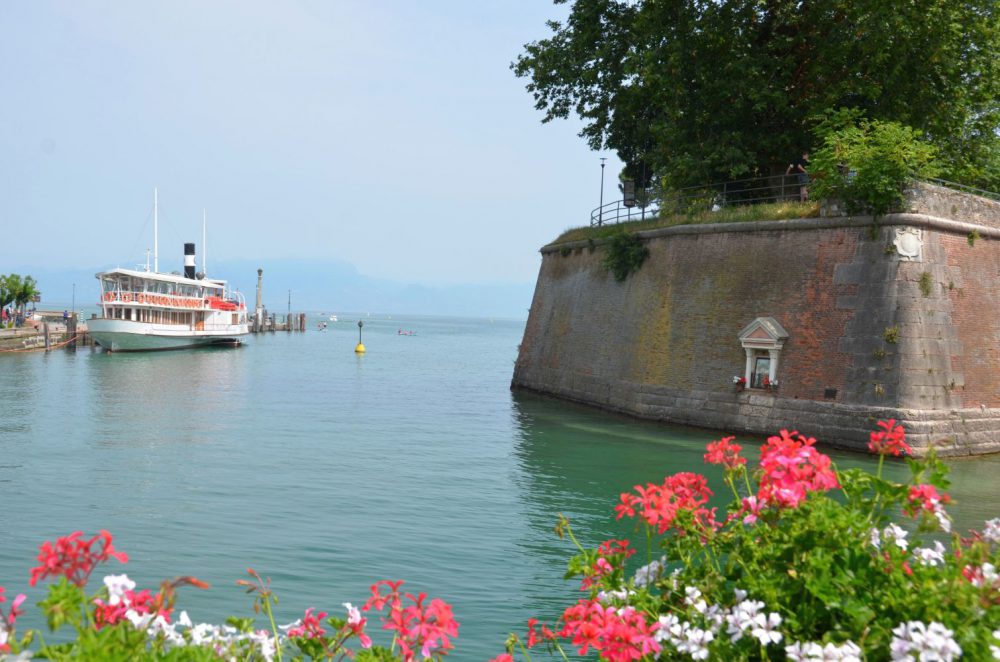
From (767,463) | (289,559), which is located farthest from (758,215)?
(767,463)

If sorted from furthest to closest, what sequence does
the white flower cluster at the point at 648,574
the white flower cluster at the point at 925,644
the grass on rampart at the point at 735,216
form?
1. the grass on rampart at the point at 735,216
2. the white flower cluster at the point at 648,574
3. the white flower cluster at the point at 925,644

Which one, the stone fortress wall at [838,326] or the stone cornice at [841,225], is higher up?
the stone cornice at [841,225]

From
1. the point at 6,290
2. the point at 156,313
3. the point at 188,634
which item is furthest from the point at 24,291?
the point at 188,634

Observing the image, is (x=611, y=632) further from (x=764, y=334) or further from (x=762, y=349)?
(x=762, y=349)

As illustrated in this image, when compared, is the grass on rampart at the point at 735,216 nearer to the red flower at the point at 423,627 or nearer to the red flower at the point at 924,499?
the red flower at the point at 924,499

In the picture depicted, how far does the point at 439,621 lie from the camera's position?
389cm

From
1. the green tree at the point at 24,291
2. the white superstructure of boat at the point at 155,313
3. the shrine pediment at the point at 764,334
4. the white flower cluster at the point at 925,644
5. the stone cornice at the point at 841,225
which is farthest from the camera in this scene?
the green tree at the point at 24,291

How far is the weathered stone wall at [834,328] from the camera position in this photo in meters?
20.0

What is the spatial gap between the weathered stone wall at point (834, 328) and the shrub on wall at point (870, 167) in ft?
1.68

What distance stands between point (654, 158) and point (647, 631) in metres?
26.3

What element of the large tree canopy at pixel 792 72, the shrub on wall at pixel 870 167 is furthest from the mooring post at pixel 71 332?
the shrub on wall at pixel 870 167

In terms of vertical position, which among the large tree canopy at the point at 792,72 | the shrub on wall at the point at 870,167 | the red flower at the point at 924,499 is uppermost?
the large tree canopy at the point at 792,72

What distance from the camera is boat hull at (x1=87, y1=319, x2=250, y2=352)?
5444cm

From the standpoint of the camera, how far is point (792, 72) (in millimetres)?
26594
